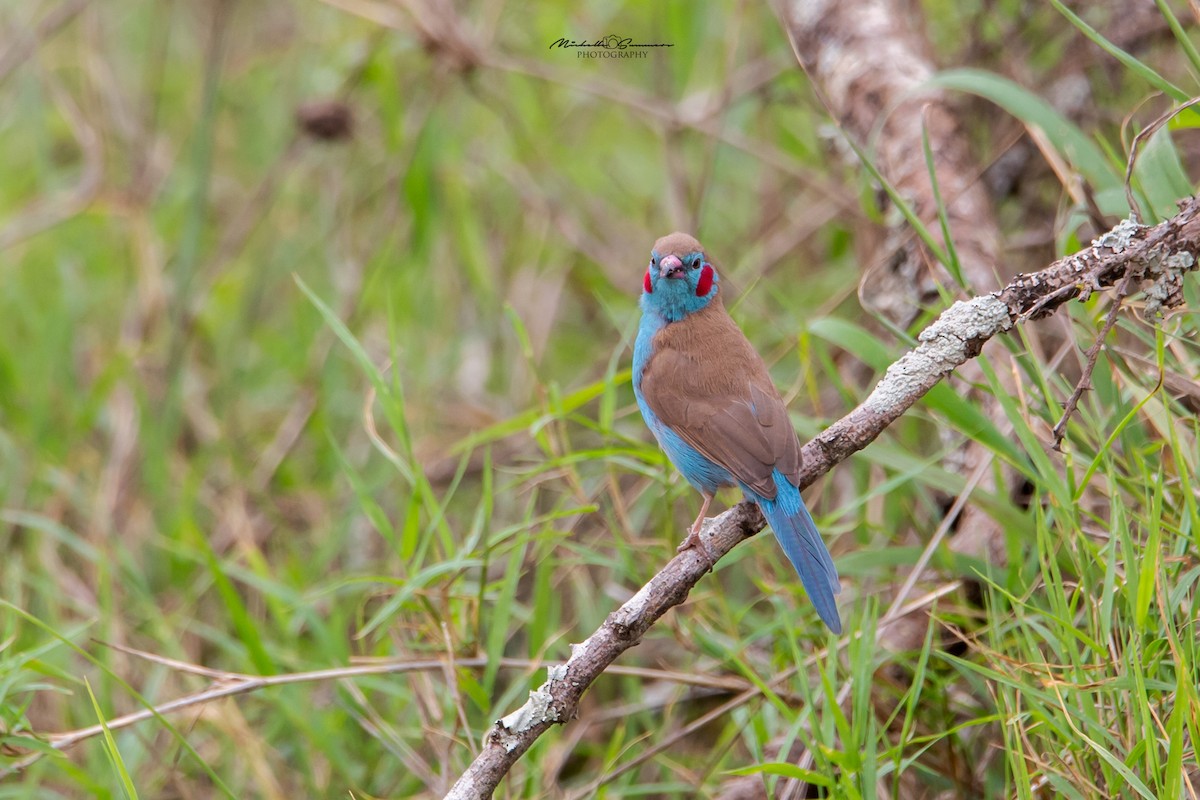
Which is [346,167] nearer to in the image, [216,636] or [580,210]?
[580,210]

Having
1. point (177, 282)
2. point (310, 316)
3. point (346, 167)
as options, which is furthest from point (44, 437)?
point (346, 167)

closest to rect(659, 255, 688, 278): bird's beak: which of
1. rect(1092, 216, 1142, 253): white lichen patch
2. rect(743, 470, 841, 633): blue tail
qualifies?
rect(743, 470, 841, 633): blue tail

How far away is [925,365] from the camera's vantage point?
7.36 feet

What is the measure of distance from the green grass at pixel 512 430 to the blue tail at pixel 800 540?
0.43 ft

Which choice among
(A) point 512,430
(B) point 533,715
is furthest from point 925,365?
(A) point 512,430

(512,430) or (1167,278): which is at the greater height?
(512,430)

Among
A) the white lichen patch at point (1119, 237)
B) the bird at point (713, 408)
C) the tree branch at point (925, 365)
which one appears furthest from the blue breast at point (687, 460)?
the white lichen patch at point (1119, 237)

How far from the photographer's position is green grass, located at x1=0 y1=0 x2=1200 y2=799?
2623mm

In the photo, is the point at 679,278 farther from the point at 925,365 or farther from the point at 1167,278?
A: the point at 1167,278

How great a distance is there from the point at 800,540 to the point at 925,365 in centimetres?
57

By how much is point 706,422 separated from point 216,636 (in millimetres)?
1785

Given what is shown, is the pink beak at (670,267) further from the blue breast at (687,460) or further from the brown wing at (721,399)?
the blue breast at (687,460)

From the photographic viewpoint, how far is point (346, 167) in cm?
562

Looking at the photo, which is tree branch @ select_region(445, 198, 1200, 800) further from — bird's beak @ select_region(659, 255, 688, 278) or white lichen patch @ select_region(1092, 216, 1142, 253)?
bird's beak @ select_region(659, 255, 688, 278)
